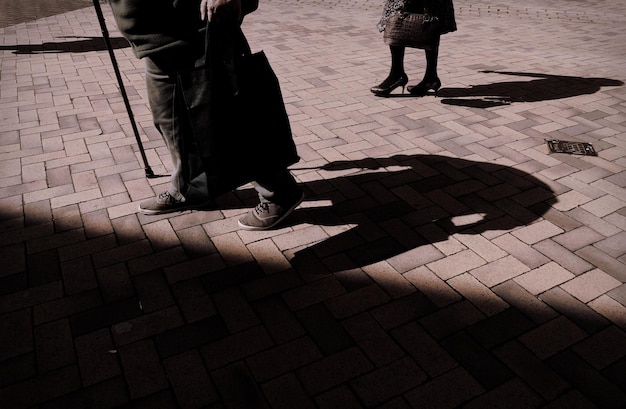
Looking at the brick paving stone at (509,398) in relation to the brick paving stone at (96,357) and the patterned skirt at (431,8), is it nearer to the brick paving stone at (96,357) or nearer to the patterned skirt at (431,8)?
the brick paving stone at (96,357)

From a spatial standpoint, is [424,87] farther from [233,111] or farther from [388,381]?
[388,381]

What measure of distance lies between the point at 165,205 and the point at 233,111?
3.33 feet

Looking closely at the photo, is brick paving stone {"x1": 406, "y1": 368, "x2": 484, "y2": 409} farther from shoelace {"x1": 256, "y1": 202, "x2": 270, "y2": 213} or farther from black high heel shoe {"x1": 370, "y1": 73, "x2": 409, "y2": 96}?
black high heel shoe {"x1": 370, "y1": 73, "x2": 409, "y2": 96}

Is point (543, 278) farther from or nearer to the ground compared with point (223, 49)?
nearer to the ground

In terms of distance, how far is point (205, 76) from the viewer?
197 centimetres

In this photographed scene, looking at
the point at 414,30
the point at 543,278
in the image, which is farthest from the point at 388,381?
the point at 414,30

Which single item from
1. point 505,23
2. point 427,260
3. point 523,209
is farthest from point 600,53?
point 427,260

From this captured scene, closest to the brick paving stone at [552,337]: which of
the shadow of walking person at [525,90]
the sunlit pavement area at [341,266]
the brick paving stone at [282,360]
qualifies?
the sunlit pavement area at [341,266]

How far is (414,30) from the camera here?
415 cm

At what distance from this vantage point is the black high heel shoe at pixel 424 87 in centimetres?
460

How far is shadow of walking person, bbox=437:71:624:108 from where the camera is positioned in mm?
4574

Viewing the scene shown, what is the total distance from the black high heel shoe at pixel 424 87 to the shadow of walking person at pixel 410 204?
1.43 m

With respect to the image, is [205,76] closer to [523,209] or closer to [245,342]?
[245,342]

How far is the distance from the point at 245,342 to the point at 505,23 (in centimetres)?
808
